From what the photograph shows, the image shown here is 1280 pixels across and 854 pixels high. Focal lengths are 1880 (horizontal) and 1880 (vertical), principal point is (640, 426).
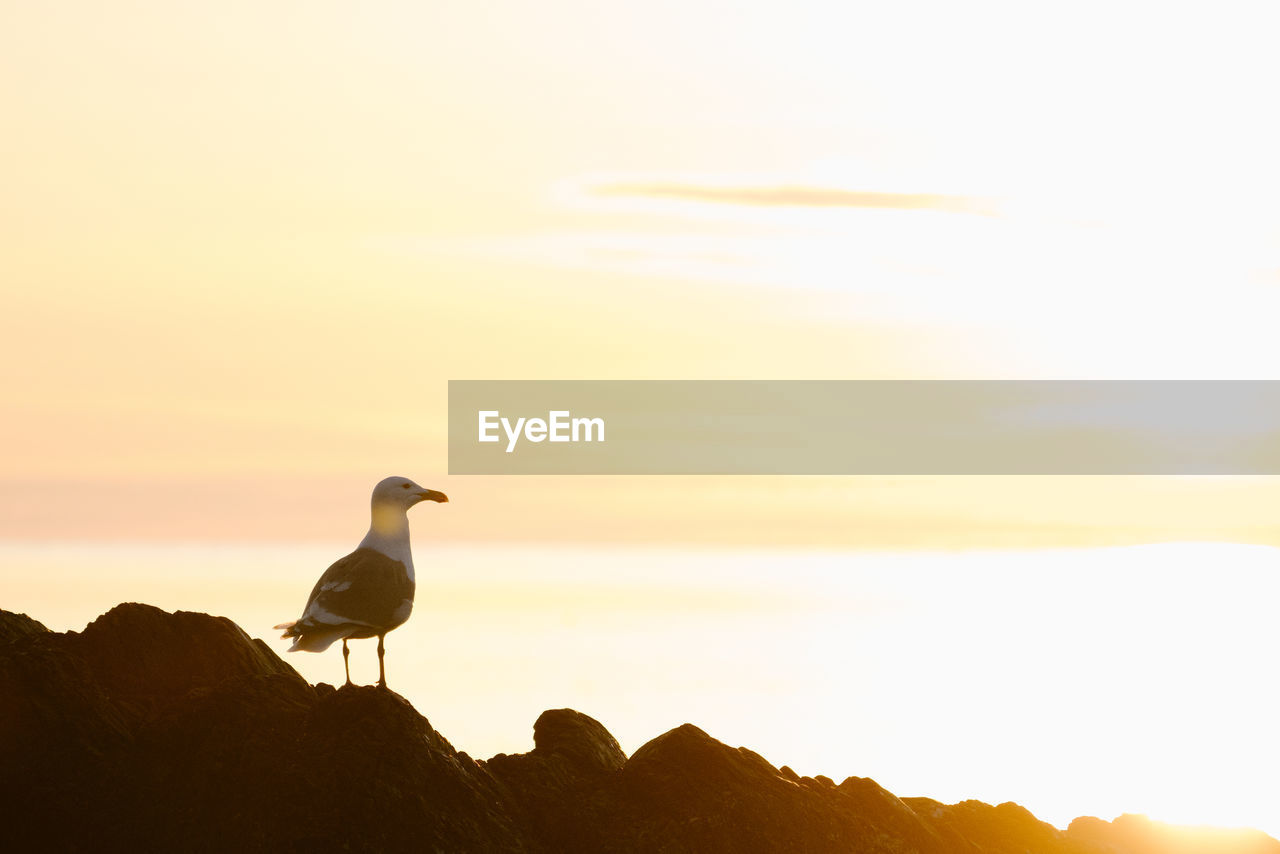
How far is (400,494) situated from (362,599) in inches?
109

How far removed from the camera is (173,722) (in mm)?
32906

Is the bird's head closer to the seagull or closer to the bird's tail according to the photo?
the seagull

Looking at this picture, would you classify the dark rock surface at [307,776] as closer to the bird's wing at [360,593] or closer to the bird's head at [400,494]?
the bird's wing at [360,593]

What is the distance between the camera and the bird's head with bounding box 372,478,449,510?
1427 inches

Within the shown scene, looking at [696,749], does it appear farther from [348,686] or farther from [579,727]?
[348,686]

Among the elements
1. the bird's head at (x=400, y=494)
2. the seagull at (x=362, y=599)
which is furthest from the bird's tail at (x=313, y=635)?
the bird's head at (x=400, y=494)

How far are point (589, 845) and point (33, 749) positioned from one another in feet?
32.4

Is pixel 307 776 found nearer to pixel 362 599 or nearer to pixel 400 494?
pixel 362 599

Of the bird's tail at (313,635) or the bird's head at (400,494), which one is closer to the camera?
the bird's tail at (313,635)

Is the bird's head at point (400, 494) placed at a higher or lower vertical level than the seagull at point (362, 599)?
higher

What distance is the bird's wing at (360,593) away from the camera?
112 ft

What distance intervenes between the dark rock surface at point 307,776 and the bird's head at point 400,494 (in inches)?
150

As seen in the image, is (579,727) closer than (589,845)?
No

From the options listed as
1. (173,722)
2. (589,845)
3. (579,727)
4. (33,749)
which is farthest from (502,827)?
(33,749)
